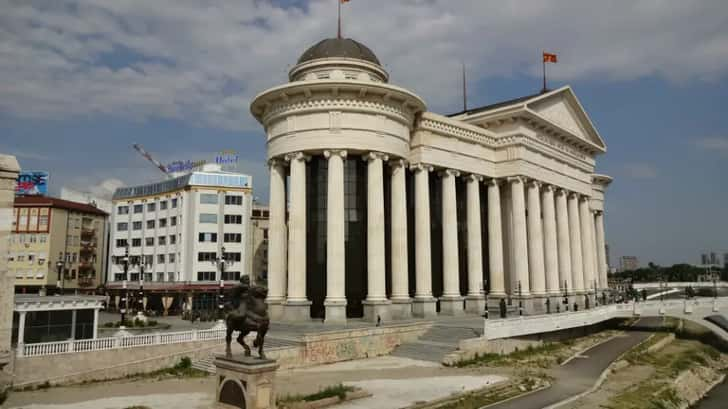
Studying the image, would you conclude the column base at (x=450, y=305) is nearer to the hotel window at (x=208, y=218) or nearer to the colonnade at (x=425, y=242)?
the colonnade at (x=425, y=242)

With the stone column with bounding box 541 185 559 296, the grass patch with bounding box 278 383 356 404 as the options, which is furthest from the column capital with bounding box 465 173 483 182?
the grass patch with bounding box 278 383 356 404

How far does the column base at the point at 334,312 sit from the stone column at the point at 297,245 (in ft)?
5.46

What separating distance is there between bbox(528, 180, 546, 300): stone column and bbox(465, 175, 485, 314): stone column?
5391 millimetres

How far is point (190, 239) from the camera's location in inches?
2739

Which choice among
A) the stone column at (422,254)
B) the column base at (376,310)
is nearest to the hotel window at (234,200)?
the stone column at (422,254)

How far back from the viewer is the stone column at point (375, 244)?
34.5 m

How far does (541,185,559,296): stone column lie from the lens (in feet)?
156

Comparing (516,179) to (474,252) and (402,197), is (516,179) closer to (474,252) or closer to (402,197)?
(474,252)

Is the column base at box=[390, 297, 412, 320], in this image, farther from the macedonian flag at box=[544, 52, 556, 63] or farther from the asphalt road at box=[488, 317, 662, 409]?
the macedonian flag at box=[544, 52, 556, 63]

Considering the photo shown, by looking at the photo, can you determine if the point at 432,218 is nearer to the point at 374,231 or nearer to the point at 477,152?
the point at 477,152

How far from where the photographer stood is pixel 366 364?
27.1 metres

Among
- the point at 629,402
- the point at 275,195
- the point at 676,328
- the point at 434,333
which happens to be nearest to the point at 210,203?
the point at 275,195

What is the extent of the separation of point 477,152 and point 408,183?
256 inches

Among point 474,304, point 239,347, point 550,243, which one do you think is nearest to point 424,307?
point 474,304
